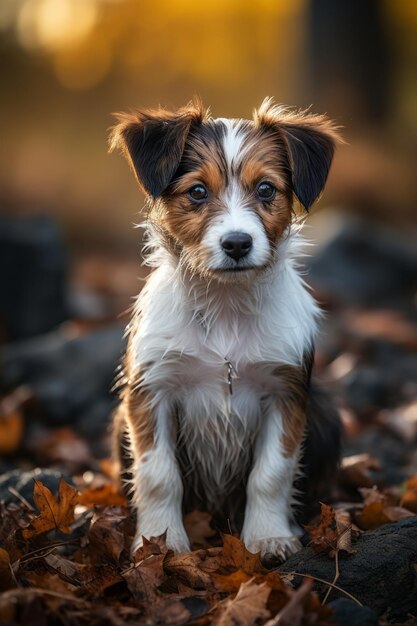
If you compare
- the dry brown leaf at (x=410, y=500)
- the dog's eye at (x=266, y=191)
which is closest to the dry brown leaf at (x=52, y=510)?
the dog's eye at (x=266, y=191)

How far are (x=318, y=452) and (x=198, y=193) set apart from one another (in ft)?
5.29

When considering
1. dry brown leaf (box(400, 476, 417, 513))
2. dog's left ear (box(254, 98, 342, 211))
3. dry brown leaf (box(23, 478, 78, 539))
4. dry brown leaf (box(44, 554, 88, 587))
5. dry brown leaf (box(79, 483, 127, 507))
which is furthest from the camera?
dry brown leaf (box(79, 483, 127, 507))

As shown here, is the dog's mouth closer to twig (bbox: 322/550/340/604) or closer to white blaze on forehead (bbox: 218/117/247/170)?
white blaze on forehead (bbox: 218/117/247/170)

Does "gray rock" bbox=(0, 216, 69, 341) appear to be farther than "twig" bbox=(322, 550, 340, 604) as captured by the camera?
Yes

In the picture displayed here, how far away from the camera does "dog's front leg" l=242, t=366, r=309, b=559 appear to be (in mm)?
4289

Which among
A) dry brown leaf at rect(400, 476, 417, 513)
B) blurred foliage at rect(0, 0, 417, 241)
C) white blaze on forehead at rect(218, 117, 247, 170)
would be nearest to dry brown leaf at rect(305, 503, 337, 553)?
dry brown leaf at rect(400, 476, 417, 513)

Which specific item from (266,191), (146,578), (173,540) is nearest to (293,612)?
(146,578)

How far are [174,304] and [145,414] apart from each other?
579 millimetres

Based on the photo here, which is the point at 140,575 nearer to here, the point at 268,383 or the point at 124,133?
the point at 268,383

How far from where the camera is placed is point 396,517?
4.46m

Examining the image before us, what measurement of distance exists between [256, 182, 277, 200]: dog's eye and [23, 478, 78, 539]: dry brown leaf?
1683 mm

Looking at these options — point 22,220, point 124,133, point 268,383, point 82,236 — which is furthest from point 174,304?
point 82,236

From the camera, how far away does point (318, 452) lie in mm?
4797

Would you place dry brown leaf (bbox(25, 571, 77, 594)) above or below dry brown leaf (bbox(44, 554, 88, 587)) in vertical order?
above
